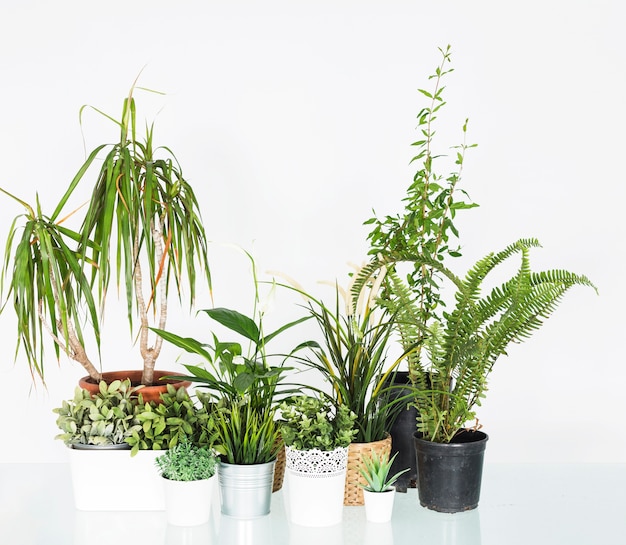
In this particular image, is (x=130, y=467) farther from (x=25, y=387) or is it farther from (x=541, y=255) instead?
(x=541, y=255)

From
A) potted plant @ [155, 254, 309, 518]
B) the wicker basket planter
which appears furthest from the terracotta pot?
the wicker basket planter

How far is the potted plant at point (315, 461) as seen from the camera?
2432mm

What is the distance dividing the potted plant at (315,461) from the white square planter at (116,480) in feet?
1.39

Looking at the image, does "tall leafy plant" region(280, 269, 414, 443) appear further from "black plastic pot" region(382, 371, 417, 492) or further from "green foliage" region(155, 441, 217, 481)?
"green foliage" region(155, 441, 217, 481)

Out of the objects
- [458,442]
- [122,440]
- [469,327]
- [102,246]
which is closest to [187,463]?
[122,440]

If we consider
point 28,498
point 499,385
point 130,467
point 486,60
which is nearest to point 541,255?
point 499,385

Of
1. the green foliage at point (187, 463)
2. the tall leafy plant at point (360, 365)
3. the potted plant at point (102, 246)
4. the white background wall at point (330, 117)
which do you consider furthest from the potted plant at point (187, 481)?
the white background wall at point (330, 117)

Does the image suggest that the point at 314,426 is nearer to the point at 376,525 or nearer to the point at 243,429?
the point at 243,429

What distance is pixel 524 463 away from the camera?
3.32 meters

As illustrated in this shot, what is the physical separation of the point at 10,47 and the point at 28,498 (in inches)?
70.3

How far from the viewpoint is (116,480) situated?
254 centimetres

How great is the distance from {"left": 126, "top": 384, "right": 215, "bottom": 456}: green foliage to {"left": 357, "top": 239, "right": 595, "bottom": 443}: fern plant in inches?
27.0

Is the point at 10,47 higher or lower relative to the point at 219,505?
higher

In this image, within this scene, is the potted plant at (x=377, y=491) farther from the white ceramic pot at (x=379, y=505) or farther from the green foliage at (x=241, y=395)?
the green foliage at (x=241, y=395)
